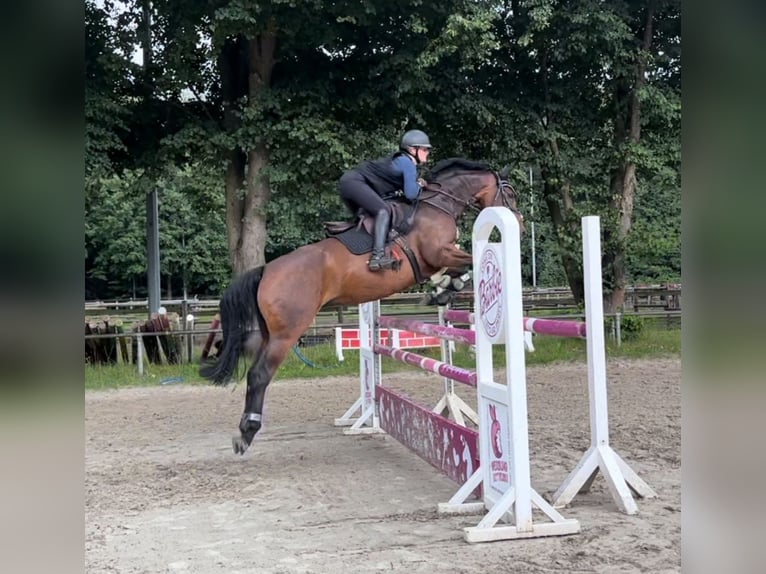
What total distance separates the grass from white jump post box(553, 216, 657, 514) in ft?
18.7

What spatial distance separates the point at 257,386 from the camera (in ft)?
14.9

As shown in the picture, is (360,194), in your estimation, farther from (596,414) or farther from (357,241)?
(596,414)

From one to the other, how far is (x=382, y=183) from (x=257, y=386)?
174 centimetres

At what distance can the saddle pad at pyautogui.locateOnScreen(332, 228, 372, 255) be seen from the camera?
4.79m

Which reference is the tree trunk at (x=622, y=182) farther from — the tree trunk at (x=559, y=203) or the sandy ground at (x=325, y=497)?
the sandy ground at (x=325, y=497)

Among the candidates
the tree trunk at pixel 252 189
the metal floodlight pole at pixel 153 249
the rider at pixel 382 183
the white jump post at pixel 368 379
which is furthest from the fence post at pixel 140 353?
the rider at pixel 382 183

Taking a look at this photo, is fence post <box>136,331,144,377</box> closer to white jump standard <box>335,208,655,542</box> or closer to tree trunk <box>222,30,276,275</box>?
tree trunk <box>222,30,276,275</box>

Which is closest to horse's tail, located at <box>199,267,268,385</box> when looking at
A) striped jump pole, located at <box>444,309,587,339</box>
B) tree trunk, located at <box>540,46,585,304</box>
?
striped jump pole, located at <box>444,309,587,339</box>

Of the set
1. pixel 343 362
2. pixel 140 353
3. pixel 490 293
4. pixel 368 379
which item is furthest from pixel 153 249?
pixel 490 293

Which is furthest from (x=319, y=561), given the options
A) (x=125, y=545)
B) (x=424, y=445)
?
(x=424, y=445)

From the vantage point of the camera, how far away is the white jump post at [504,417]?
126 inches

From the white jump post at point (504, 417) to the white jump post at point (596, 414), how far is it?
41 cm
